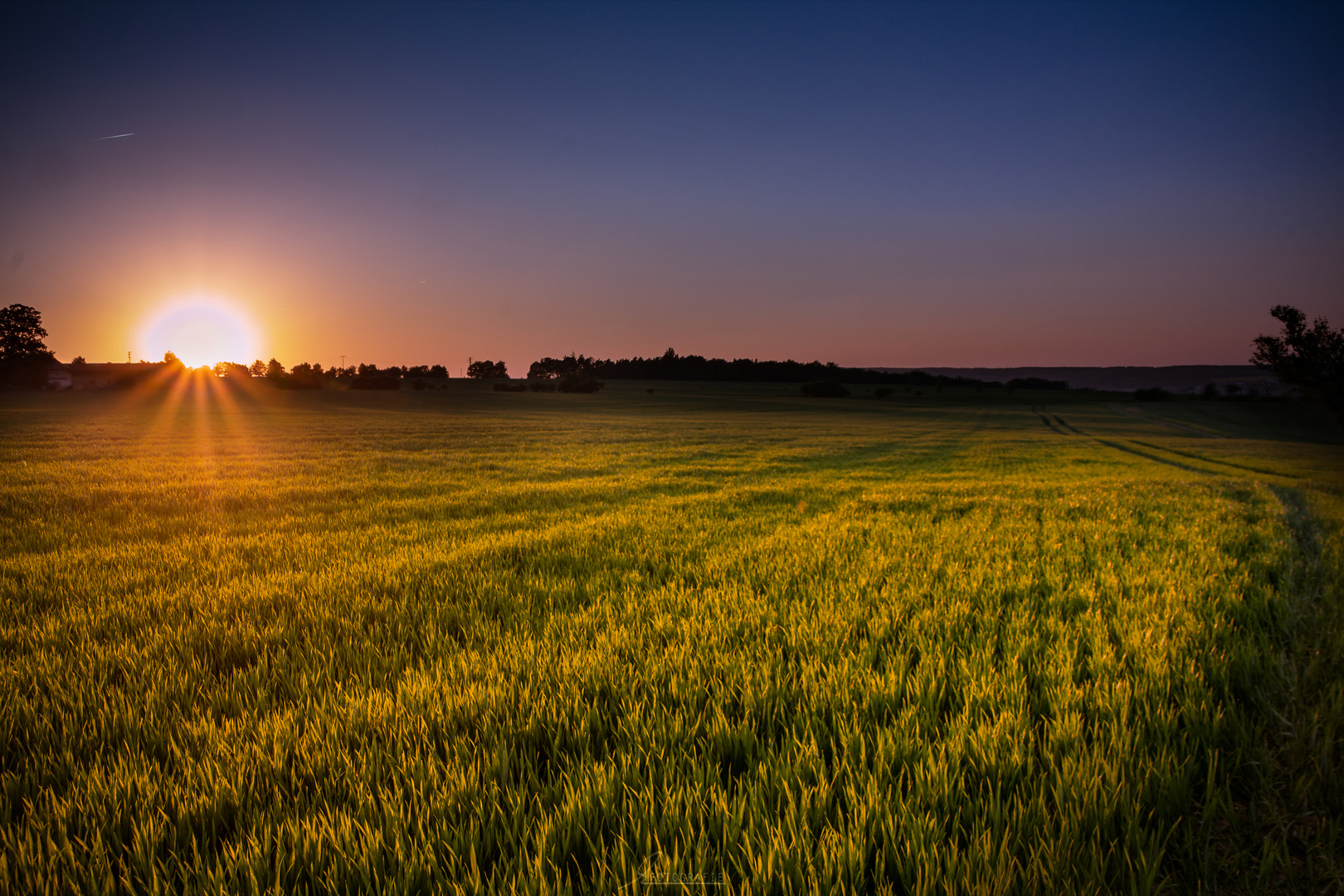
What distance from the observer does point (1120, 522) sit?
7.66 m

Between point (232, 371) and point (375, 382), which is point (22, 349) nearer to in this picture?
point (232, 371)

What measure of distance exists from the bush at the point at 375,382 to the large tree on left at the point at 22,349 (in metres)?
38.0

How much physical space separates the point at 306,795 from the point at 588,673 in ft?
4.39

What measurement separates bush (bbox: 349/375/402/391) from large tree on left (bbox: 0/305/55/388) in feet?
125

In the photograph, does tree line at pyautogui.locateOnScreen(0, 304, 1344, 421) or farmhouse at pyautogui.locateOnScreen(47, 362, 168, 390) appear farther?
farmhouse at pyautogui.locateOnScreen(47, 362, 168, 390)

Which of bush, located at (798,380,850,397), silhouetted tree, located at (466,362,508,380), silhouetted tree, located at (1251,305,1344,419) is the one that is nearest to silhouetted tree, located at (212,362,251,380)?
silhouetted tree, located at (466,362,508,380)

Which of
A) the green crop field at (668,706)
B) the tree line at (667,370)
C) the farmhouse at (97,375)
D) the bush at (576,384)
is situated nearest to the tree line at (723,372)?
the tree line at (667,370)

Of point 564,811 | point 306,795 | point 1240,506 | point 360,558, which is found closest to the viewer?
point 564,811

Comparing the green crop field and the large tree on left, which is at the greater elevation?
the large tree on left

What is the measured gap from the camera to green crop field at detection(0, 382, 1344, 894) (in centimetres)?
170

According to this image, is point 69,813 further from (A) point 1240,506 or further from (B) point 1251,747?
(A) point 1240,506

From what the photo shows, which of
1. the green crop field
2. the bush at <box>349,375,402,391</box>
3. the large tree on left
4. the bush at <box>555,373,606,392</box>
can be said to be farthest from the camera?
the bush at <box>555,373,606,392</box>

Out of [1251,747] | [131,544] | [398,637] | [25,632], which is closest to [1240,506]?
[1251,747]

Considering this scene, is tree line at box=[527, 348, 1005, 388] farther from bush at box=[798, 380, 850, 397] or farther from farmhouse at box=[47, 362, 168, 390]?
farmhouse at box=[47, 362, 168, 390]
